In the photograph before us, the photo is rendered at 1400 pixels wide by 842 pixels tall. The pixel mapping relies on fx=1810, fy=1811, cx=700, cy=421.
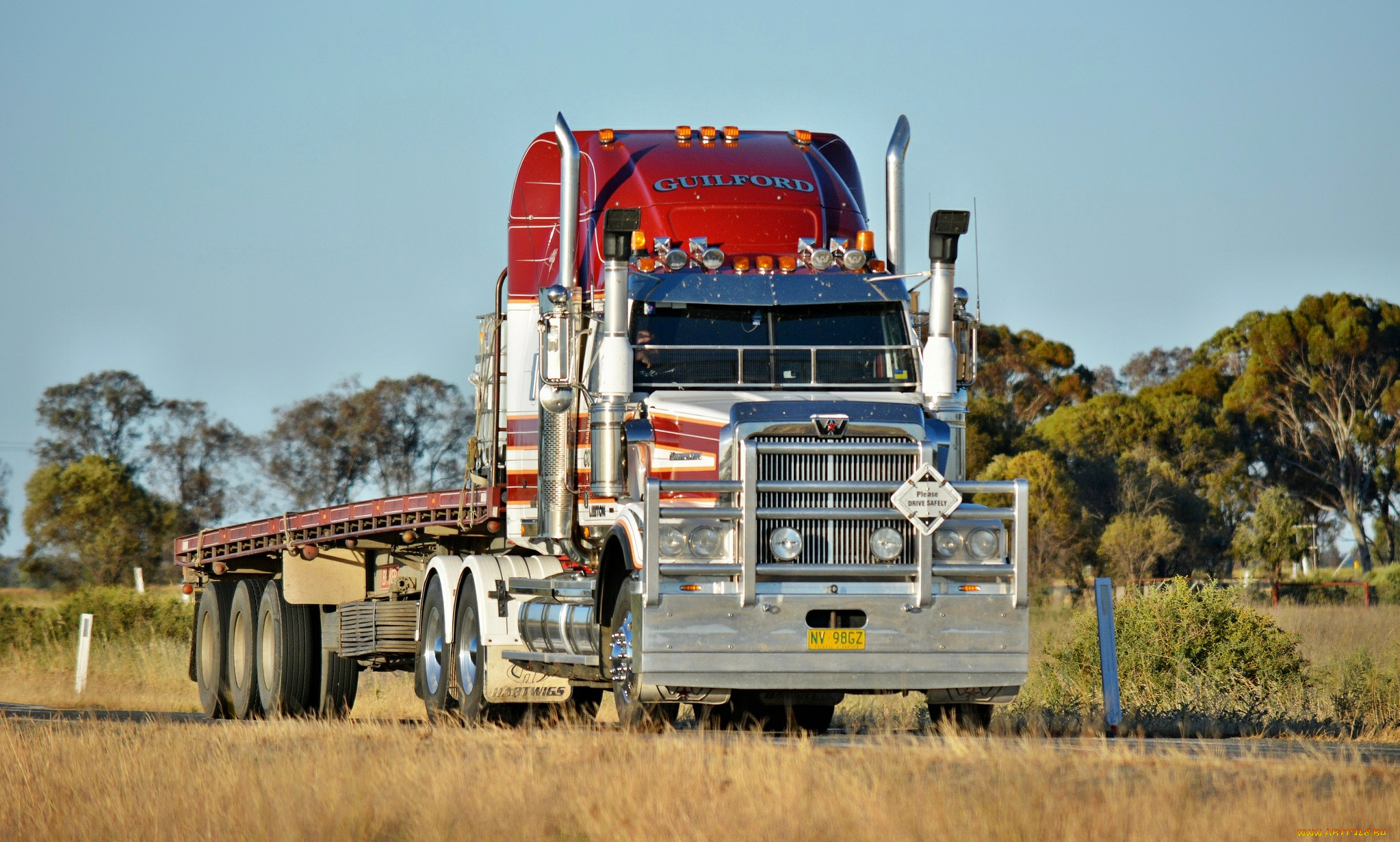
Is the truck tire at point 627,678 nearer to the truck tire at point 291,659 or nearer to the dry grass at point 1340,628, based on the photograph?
the truck tire at point 291,659

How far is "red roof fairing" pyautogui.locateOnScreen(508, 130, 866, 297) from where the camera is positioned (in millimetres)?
14961

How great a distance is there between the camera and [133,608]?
33250 mm

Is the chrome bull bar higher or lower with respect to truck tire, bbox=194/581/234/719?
higher

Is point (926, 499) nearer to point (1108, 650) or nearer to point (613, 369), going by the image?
point (613, 369)

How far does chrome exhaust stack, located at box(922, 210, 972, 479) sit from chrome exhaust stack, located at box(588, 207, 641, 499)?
2244 millimetres

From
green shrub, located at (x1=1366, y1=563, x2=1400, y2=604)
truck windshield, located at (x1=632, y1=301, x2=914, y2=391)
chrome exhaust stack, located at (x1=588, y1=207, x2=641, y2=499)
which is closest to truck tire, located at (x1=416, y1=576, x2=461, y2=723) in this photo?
chrome exhaust stack, located at (x1=588, y1=207, x2=641, y2=499)

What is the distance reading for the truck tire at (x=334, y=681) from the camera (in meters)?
19.2

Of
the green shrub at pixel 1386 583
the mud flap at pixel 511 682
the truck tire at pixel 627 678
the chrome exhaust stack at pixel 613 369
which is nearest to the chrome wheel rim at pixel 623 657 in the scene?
the truck tire at pixel 627 678

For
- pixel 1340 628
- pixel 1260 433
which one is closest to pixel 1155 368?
pixel 1260 433

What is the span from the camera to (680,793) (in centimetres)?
888

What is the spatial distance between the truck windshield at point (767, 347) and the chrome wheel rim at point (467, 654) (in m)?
2.96

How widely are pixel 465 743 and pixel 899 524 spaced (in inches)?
131

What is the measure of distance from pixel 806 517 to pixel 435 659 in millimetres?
5294

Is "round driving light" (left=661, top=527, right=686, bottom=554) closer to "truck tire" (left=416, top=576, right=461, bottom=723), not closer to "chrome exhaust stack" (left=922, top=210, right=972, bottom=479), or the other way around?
"chrome exhaust stack" (left=922, top=210, right=972, bottom=479)
